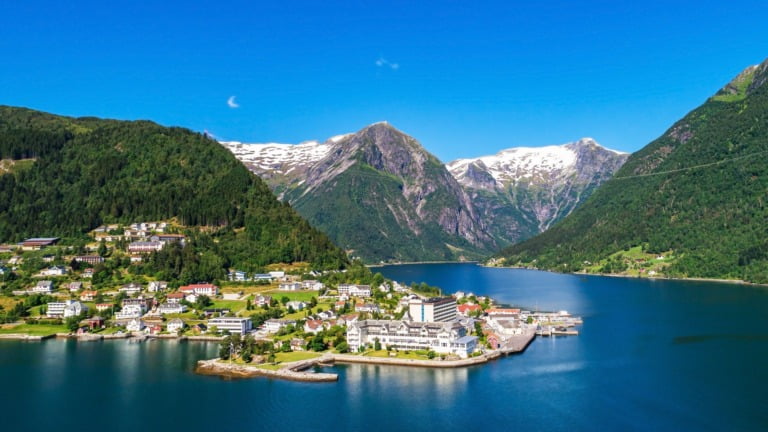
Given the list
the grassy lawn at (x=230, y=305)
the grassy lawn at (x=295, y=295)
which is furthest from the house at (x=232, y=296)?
the grassy lawn at (x=295, y=295)

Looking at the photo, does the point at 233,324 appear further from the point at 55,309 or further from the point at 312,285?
the point at 55,309

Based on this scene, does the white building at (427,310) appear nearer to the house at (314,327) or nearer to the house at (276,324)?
the house at (314,327)

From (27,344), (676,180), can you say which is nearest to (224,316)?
(27,344)

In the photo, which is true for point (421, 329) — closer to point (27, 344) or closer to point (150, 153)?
point (27, 344)

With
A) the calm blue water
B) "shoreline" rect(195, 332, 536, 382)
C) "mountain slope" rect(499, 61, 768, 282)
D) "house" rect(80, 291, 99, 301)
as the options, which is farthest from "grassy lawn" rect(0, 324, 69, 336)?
"mountain slope" rect(499, 61, 768, 282)

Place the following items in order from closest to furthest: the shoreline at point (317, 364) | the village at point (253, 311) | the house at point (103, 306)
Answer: the shoreline at point (317, 364), the village at point (253, 311), the house at point (103, 306)

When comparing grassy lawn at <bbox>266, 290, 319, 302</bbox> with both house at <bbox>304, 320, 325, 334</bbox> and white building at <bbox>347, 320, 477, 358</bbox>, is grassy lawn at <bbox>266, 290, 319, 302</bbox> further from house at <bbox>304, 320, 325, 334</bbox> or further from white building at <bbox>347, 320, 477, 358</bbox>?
white building at <bbox>347, 320, 477, 358</bbox>
